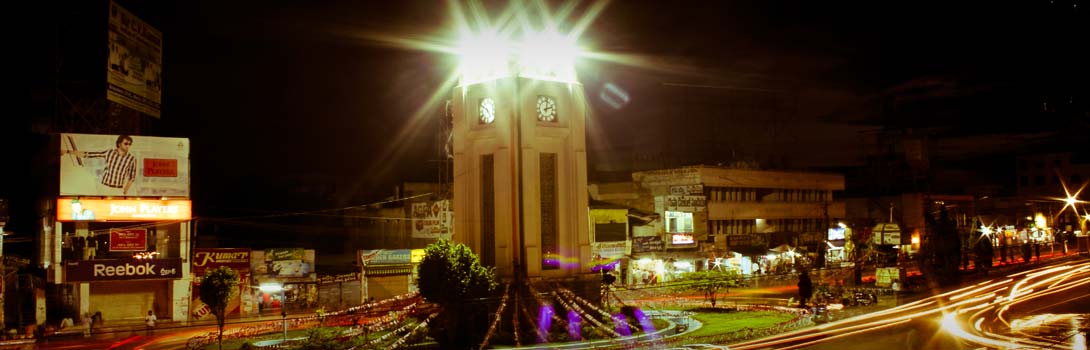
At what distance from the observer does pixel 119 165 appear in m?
40.4

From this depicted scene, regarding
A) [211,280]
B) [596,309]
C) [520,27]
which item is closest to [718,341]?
[596,309]

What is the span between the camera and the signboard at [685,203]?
2202 inches

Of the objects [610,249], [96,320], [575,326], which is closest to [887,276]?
[610,249]

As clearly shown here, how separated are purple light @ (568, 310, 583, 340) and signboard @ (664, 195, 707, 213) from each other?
28.5m

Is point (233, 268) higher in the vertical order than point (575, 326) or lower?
higher

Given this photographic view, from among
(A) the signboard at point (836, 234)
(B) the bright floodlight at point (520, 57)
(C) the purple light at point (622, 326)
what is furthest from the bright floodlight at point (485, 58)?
(A) the signboard at point (836, 234)

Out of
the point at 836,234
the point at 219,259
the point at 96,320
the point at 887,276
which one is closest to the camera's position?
the point at 96,320

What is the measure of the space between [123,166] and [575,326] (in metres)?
26.7

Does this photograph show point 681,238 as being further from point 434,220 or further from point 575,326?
point 575,326

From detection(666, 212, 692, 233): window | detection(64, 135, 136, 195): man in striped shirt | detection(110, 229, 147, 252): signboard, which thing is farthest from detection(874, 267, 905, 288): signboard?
detection(64, 135, 136, 195): man in striped shirt

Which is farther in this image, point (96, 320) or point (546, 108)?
point (96, 320)

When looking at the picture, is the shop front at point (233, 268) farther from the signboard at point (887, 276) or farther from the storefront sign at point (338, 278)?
the signboard at point (887, 276)

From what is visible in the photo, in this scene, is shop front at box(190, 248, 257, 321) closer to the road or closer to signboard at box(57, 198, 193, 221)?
signboard at box(57, 198, 193, 221)

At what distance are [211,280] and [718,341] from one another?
17037 millimetres
